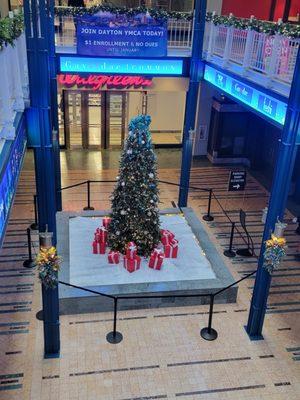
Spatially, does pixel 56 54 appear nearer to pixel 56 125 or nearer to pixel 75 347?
pixel 56 125

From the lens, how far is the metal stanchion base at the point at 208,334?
803 centimetres

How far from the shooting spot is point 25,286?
361 inches

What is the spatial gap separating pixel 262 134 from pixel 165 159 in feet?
12.5

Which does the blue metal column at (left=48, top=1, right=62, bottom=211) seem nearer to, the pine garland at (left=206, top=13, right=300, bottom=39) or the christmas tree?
the christmas tree

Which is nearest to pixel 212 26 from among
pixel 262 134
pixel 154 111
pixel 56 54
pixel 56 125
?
pixel 56 54

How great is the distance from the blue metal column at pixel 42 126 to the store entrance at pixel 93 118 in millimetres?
10551

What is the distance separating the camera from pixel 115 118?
58.4 ft

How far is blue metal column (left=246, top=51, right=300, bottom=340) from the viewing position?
250 inches

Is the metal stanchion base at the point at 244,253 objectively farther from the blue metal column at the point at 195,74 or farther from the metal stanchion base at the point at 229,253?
the blue metal column at the point at 195,74

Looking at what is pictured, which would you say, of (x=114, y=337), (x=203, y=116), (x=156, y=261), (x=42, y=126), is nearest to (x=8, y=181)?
(x=42, y=126)

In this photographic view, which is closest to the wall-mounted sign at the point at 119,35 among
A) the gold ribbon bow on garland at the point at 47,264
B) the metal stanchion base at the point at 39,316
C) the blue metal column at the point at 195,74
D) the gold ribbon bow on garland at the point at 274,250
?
the blue metal column at the point at 195,74

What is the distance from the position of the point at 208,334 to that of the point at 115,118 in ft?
38.1

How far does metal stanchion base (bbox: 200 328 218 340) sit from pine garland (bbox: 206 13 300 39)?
17.8 ft

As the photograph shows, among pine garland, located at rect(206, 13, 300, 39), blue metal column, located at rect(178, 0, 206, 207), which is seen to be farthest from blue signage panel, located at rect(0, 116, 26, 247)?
blue metal column, located at rect(178, 0, 206, 207)
